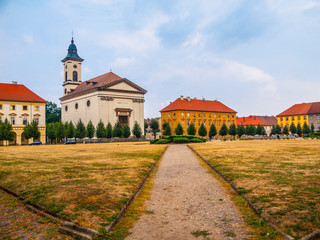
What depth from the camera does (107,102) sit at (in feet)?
289

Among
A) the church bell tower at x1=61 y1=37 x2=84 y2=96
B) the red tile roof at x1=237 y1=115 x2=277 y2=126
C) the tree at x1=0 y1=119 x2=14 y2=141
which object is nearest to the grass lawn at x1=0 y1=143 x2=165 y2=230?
the tree at x1=0 y1=119 x2=14 y2=141

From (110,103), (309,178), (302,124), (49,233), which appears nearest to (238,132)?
(302,124)

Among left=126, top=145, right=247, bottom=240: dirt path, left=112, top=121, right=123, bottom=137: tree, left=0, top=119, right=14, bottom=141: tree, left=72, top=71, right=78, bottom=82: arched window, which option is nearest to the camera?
left=126, top=145, right=247, bottom=240: dirt path

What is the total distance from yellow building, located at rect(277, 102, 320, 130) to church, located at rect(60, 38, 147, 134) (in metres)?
73.7

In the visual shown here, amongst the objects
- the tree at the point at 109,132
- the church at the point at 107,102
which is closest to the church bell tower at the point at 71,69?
the church at the point at 107,102

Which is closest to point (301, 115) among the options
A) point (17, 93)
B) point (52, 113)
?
point (52, 113)

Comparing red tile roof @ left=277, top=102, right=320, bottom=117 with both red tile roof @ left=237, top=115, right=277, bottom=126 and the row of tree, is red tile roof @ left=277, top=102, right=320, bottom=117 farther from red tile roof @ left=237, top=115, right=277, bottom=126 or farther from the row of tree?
the row of tree

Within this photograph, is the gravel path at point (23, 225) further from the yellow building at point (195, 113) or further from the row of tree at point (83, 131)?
the yellow building at point (195, 113)

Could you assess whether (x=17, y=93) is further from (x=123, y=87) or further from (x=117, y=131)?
(x=123, y=87)

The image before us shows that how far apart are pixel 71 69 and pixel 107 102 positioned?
29.2 m

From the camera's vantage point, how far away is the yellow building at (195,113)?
106938mm

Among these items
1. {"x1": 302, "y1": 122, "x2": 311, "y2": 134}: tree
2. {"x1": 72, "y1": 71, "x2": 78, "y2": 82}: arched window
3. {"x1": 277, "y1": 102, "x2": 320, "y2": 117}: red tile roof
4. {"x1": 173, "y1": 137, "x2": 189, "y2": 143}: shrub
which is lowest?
{"x1": 173, "y1": 137, "x2": 189, "y2": 143}: shrub

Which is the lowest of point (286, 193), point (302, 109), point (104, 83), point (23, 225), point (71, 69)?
point (23, 225)

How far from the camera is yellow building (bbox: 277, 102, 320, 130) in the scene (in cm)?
12006
